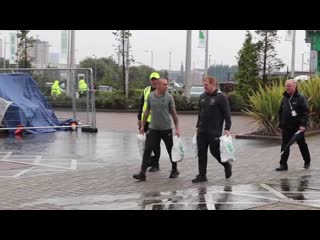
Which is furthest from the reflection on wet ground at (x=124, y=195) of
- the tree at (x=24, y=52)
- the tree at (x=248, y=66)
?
the tree at (x=24, y=52)

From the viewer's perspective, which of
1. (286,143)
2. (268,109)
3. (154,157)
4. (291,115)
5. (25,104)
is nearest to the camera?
(154,157)

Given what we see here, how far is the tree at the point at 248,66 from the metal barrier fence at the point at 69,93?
1347cm

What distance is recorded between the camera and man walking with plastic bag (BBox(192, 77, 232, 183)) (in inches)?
358

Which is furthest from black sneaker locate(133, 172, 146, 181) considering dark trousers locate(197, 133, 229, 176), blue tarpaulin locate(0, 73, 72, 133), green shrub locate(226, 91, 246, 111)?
green shrub locate(226, 91, 246, 111)

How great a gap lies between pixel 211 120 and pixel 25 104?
9986mm

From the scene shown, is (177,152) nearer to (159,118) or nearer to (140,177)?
(159,118)

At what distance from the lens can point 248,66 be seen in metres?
31.9

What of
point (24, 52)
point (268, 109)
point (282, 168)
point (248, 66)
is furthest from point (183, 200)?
point (24, 52)

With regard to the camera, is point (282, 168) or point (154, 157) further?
point (282, 168)
